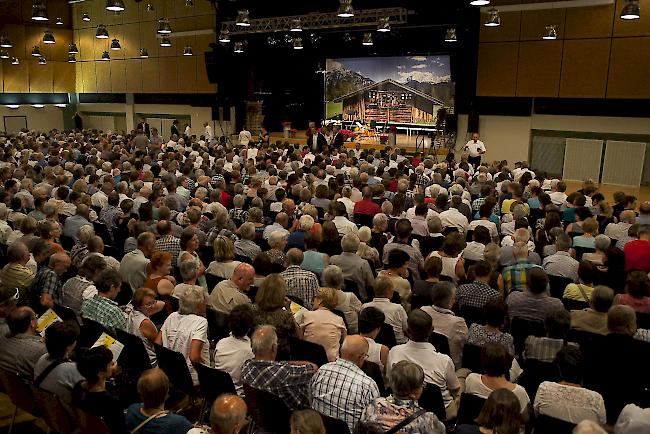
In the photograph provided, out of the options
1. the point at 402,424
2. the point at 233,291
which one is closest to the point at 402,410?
the point at 402,424

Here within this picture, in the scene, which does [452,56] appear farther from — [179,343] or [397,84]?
[179,343]

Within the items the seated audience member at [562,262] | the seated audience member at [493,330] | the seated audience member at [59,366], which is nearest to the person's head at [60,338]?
the seated audience member at [59,366]

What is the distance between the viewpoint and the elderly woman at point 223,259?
6.11 meters

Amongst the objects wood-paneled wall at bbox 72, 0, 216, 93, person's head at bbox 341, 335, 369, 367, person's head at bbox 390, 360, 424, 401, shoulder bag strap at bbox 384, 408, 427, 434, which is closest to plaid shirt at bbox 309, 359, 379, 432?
person's head at bbox 341, 335, 369, 367

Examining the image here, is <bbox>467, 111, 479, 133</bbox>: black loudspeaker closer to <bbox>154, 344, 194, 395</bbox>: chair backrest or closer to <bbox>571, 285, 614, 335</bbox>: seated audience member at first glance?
<bbox>571, 285, 614, 335</bbox>: seated audience member

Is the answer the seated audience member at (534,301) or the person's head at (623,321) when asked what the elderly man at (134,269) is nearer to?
the seated audience member at (534,301)

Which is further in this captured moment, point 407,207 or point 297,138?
point 297,138

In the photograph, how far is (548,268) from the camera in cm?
651

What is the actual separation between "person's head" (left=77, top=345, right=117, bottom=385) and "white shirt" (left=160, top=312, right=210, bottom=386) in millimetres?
690

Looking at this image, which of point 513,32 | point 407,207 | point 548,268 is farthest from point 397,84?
point 548,268

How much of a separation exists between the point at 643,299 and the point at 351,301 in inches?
104

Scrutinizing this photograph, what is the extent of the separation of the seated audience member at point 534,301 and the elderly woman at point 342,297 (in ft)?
4.68

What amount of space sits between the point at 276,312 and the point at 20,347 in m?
1.88

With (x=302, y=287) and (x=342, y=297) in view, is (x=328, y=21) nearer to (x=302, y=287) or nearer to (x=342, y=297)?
(x=302, y=287)
